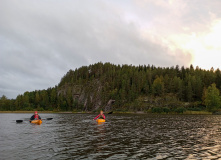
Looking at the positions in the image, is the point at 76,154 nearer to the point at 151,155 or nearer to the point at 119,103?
the point at 151,155

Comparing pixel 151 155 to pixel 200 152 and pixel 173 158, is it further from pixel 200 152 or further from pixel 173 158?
pixel 200 152

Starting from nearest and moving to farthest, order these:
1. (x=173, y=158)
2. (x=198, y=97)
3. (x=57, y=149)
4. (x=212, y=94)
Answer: (x=173, y=158), (x=57, y=149), (x=212, y=94), (x=198, y=97)

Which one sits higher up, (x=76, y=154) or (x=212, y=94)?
(x=212, y=94)

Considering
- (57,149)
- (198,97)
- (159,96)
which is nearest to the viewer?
(57,149)

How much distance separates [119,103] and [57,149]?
169 meters

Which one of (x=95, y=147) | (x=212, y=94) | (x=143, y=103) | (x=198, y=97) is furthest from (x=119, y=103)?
(x=95, y=147)

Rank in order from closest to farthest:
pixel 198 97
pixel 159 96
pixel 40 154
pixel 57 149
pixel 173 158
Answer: pixel 173 158, pixel 40 154, pixel 57 149, pixel 198 97, pixel 159 96

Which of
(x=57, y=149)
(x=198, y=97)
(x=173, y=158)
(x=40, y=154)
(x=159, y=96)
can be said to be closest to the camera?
(x=173, y=158)

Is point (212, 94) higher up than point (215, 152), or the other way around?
point (212, 94)

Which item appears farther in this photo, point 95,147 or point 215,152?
point 95,147

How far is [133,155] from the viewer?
1705 cm

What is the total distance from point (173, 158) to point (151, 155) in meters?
1.97

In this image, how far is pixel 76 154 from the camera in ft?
57.0

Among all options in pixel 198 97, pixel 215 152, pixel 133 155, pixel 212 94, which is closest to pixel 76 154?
pixel 133 155
